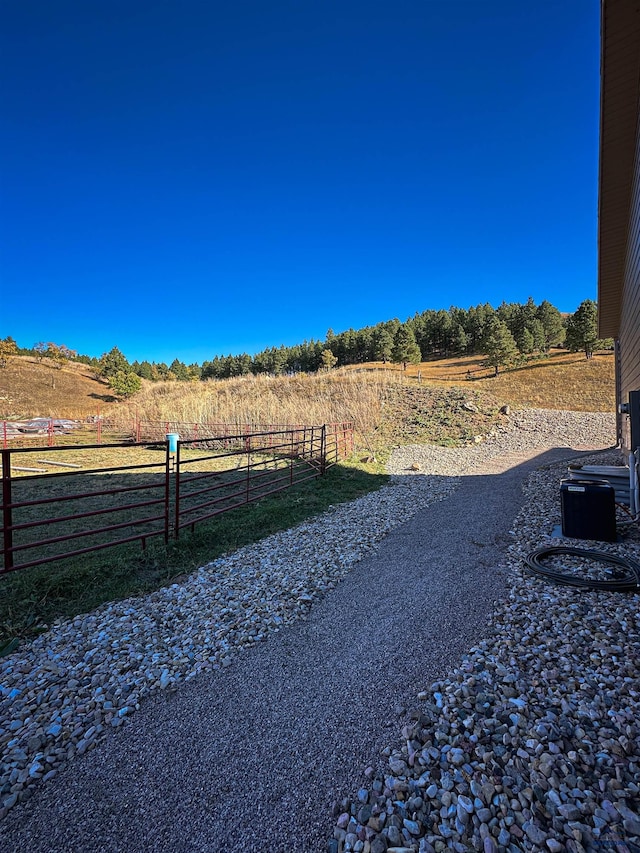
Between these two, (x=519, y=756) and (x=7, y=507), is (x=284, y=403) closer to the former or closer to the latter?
(x=7, y=507)

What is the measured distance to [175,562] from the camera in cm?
443

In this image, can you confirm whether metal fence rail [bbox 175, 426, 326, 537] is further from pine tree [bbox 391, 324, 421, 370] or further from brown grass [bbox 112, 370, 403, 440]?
pine tree [bbox 391, 324, 421, 370]

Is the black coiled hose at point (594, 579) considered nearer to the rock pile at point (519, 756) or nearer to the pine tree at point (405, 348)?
the rock pile at point (519, 756)

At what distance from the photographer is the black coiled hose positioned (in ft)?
10.6

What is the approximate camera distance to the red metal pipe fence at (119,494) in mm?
3594

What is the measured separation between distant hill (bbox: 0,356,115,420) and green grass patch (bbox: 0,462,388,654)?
35.4 m

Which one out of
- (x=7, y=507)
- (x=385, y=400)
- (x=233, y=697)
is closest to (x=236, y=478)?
(x=7, y=507)

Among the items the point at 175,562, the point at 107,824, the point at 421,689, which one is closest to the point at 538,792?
the point at 421,689

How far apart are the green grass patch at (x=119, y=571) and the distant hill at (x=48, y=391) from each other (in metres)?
35.4

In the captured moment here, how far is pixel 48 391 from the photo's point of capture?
47.9m

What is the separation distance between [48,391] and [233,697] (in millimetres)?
57859

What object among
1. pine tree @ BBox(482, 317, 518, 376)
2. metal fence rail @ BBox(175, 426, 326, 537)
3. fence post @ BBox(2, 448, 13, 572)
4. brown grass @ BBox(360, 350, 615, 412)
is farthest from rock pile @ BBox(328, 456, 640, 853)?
pine tree @ BBox(482, 317, 518, 376)

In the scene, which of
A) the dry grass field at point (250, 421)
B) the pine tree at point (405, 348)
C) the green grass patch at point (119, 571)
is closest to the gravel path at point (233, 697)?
the green grass patch at point (119, 571)

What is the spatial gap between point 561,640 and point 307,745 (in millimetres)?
1858
